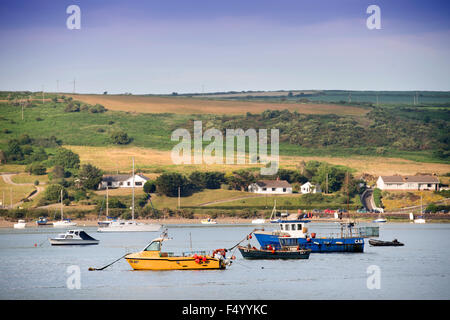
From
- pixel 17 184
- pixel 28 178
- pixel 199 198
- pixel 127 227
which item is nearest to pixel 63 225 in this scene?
pixel 127 227

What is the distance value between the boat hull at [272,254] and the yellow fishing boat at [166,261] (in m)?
8.72

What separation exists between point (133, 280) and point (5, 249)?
37307mm

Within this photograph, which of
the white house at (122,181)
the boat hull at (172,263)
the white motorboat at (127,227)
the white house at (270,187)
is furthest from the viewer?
the white house at (122,181)

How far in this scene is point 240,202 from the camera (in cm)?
16200

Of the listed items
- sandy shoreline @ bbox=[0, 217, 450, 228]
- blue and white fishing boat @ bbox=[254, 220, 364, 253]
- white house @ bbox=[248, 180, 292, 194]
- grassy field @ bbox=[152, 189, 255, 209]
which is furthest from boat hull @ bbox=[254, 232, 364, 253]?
white house @ bbox=[248, 180, 292, 194]

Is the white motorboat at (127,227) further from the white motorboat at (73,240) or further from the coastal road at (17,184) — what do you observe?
the coastal road at (17,184)

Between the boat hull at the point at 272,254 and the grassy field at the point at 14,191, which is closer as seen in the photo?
A: the boat hull at the point at 272,254

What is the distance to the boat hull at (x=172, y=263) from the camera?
5378 cm

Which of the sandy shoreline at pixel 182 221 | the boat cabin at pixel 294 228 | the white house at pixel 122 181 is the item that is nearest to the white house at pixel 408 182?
the sandy shoreline at pixel 182 221

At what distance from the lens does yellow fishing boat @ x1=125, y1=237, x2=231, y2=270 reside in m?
53.8

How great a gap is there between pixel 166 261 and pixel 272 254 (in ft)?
42.7

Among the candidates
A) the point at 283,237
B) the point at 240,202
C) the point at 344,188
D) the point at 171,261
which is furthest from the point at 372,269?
the point at 344,188

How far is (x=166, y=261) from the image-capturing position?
5375 centimetres
